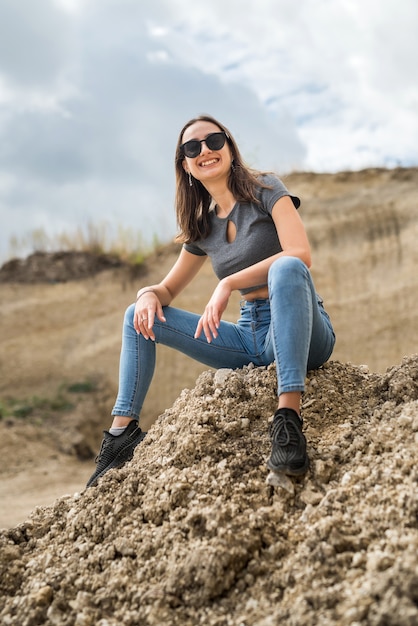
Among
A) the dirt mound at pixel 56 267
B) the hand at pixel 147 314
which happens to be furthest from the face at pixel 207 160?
the dirt mound at pixel 56 267

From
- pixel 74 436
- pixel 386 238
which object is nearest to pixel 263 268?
pixel 74 436

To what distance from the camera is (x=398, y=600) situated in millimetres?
1558

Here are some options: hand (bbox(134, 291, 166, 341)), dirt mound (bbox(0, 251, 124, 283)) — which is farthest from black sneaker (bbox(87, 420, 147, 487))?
dirt mound (bbox(0, 251, 124, 283))

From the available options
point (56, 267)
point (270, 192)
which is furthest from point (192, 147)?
point (56, 267)

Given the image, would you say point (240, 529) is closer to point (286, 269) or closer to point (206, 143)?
point (286, 269)

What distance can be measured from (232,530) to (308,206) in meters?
8.08

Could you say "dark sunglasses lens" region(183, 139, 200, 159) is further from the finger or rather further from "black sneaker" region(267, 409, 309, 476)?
"black sneaker" region(267, 409, 309, 476)

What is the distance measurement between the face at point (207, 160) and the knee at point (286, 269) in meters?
0.61

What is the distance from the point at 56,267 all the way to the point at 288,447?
870 centimetres

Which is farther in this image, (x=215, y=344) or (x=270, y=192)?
(x=215, y=344)

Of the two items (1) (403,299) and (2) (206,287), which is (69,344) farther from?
(1) (403,299)

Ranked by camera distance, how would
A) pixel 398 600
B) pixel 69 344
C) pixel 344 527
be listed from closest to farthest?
pixel 398 600
pixel 344 527
pixel 69 344

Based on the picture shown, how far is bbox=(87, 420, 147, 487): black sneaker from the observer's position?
2.80m

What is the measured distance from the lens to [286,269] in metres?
2.29
